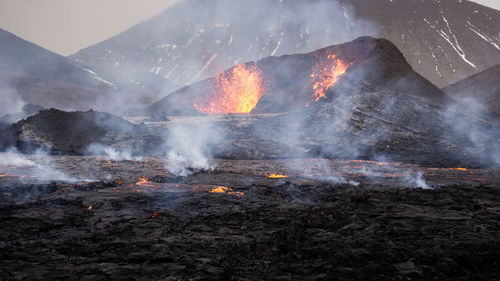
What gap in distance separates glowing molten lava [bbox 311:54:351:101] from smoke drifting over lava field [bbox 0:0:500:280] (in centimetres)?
30

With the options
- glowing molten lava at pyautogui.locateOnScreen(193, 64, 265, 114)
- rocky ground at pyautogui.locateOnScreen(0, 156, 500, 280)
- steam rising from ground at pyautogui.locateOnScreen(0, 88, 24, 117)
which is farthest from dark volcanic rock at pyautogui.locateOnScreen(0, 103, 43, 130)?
glowing molten lava at pyautogui.locateOnScreen(193, 64, 265, 114)

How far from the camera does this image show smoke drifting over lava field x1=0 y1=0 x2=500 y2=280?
17.8 feet

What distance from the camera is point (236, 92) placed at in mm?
51031

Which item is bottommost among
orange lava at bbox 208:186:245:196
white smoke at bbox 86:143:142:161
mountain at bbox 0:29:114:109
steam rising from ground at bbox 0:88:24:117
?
orange lava at bbox 208:186:245:196

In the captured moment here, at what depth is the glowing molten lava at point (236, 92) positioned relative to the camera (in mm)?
49406

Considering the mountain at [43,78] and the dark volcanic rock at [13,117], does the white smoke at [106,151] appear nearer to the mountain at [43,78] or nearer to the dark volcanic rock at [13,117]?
the dark volcanic rock at [13,117]

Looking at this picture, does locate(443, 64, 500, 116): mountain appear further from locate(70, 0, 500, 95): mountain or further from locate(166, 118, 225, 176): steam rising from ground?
locate(70, 0, 500, 95): mountain

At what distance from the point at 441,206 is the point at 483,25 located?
141 metres

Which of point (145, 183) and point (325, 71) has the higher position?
point (325, 71)

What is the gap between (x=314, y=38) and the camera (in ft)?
401

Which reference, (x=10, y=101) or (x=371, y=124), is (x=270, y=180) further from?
(x=10, y=101)

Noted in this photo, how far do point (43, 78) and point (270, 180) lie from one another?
90655 mm

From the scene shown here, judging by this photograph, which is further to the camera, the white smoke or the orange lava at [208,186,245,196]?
the white smoke

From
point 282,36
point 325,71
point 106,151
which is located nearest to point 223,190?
point 106,151
